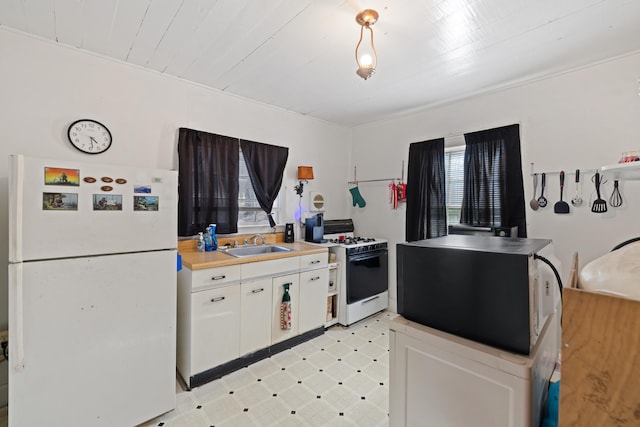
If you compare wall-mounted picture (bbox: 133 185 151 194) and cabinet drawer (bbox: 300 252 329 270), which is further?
cabinet drawer (bbox: 300 252 329 270)

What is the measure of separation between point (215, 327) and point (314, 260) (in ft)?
3.58

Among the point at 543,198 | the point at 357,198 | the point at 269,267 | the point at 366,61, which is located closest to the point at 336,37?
the point at 366,61

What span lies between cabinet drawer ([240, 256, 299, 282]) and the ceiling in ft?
5.33

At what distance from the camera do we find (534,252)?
0.84m

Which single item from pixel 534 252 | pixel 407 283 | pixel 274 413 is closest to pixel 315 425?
pixel 274 413

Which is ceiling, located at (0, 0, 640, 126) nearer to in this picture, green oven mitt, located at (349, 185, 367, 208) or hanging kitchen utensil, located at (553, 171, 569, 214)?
hanging kitchen utensil, located at (553, 171, 569, 214)

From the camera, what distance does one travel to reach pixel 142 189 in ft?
5.65

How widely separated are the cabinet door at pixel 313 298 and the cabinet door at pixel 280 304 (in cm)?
6

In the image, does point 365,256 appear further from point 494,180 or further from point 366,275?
point 494,180

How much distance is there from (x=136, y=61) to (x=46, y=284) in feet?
5.75

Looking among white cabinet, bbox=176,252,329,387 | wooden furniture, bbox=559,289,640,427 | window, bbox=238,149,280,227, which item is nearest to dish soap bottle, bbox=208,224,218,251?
window, bbox=238,149,280,227

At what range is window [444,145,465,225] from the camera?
3025mm

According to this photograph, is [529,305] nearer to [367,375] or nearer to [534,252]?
[534,252]

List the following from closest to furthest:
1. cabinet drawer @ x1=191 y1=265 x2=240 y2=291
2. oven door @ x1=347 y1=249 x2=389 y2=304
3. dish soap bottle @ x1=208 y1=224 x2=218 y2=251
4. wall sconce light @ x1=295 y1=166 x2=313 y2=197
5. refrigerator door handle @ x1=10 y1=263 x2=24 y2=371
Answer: refrigerator door handle @ x1=10 y1=263 x2=24 y2=371, cabinet drawer @ x1=191 y1=265 x2=240 y2=291, dish soap bottle @ x1=208 y1=224 x2=218 y2=251, oven door @ x1=347 y1=249 x2=389 y2=304, wall sconce light @ x1=295 y1=166 x2=313 y2=197
